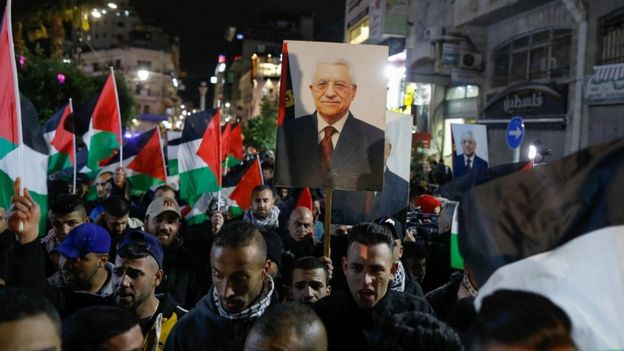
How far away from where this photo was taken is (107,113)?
9.15 metres

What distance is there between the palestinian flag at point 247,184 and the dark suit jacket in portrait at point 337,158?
13.2ft

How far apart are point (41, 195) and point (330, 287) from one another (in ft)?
7.68

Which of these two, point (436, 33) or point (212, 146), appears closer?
point (212, 146)

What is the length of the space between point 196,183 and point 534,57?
62.9 feet

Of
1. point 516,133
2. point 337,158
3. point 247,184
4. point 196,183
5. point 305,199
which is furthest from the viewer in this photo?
point 516,133

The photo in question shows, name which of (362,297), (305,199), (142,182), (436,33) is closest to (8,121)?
(362,297)

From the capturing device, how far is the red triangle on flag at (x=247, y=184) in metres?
8.91

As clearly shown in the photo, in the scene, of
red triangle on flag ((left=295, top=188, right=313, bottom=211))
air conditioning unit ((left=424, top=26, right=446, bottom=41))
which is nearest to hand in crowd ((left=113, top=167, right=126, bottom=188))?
red triangle on flag ((left=295, top=188, right=313, bottom=211))

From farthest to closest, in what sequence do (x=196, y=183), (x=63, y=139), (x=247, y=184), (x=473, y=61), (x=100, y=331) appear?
(x=473, y=61), (x=63, y=139), (x=247, y=184), (x=196, y=183), (x=100, y=331)

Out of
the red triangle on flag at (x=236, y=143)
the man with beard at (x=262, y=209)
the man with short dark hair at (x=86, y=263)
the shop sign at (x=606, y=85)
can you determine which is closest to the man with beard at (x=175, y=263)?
the man with short dark hair at (x=86, y=263)

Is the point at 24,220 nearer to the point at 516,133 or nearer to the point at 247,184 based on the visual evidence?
the point at 247,184

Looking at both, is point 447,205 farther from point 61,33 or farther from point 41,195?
point 61,33

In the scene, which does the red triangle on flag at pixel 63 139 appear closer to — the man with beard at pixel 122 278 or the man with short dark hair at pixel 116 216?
the man with short dark hair at pixel 116 216

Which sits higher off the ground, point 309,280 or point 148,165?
point 148,165
